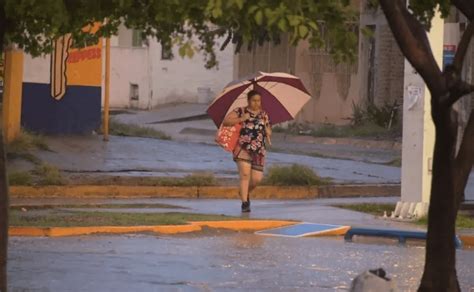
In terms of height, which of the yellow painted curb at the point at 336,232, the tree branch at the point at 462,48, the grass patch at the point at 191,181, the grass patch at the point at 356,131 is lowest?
the yellow painted curb at the point at 336,232

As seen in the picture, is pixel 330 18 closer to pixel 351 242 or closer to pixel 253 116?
pixel 351 242

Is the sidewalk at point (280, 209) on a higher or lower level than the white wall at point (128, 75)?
lower

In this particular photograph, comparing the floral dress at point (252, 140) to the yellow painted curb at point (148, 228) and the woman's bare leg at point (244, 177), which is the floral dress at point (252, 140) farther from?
the yellow painted curb at point (148, 228)

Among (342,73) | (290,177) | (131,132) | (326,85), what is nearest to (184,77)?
(326,85)

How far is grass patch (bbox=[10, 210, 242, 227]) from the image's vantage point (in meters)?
16.1

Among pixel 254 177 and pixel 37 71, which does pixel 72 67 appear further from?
pixel 254 177

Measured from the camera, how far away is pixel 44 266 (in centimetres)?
1288

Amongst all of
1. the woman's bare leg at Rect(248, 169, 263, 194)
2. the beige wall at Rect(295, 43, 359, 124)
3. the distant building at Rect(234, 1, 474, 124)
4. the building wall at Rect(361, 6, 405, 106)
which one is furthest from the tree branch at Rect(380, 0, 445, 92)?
the beige wall at Rect(295, 43, 359, 124)

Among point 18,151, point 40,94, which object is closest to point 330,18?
point 18,151

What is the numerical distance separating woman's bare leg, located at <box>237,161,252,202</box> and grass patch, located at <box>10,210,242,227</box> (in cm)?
104

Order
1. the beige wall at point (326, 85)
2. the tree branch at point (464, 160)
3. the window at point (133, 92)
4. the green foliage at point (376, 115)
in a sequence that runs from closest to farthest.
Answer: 1. the tree branch at point (464, 160)
2. the green foliage at point (376, 115)
3. the beige wall at point (326, 85)
4. the window at point (133, 92)

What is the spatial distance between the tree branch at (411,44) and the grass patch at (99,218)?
838 cm

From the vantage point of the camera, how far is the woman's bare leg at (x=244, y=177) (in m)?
18.8

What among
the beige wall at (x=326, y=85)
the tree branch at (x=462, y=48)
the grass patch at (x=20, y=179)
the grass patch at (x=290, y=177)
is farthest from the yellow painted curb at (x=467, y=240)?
the beige wall at (x=326, y=85)
